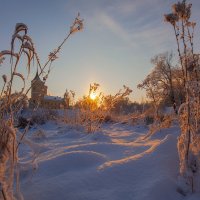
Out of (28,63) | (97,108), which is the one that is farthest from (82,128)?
(28,63)

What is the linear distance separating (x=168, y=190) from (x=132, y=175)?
0.80 ft

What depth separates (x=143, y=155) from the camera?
90.0 inches

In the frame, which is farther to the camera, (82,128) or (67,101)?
(67,101)

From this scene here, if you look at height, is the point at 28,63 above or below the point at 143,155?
above

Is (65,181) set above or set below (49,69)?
below

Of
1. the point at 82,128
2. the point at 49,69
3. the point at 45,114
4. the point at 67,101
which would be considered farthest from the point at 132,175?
the point at 45,114

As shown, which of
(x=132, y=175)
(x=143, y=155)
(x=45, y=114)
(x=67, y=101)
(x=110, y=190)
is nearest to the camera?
(x=110, y=190)

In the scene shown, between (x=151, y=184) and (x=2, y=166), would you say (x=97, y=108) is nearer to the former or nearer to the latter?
(x=151, y=184)

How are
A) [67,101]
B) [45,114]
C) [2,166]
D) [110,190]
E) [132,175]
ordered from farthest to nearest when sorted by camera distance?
[45,114]
[67,101]
[132,175]
[110,190]
[2,166]

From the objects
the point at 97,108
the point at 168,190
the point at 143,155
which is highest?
the point at 97,108

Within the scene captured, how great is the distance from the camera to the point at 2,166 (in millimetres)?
1356

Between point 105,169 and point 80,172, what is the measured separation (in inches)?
6.2

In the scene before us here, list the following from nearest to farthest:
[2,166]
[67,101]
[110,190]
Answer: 1. [2,166]
2. [110,190]
3. [67,101]

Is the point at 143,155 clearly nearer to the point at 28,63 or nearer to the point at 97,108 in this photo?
the point at 28,63
